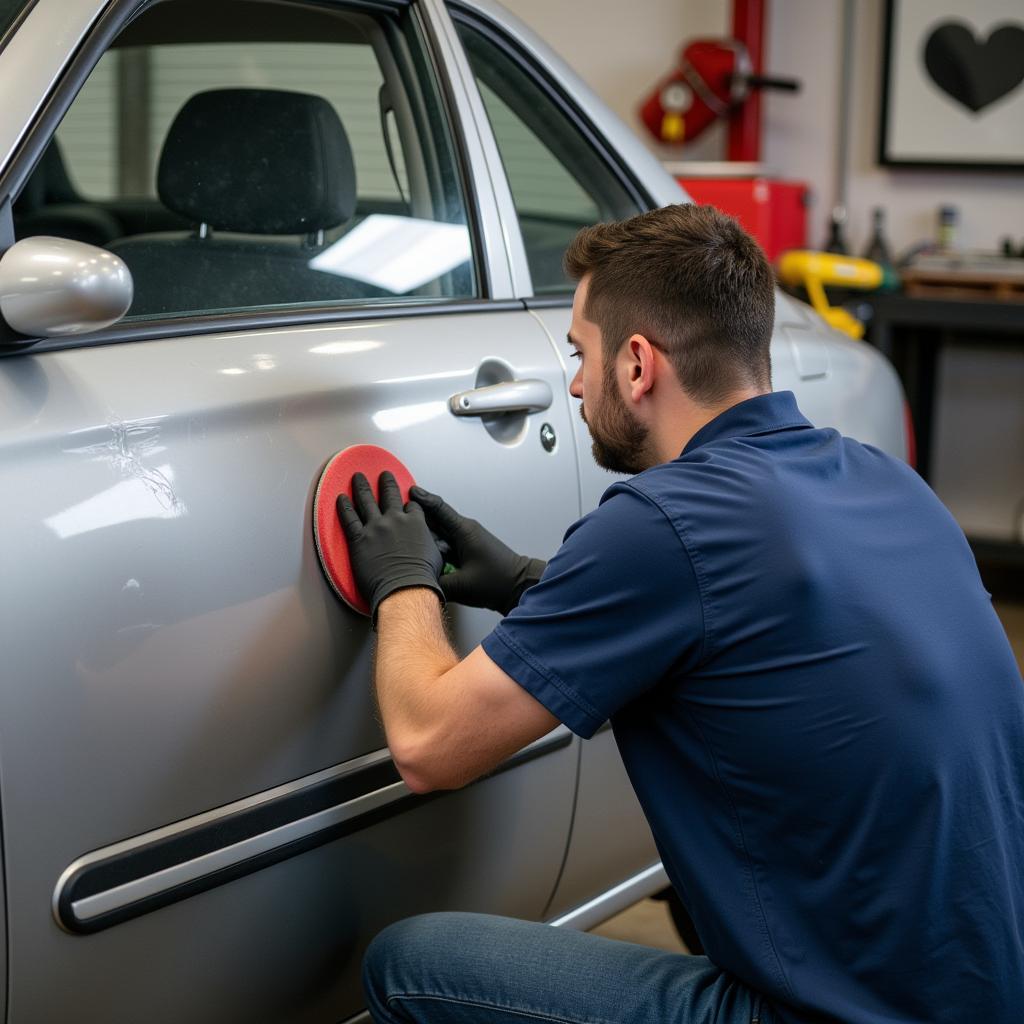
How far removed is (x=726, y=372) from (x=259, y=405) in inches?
18.4

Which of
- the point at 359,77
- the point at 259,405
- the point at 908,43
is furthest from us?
the point at 908,43

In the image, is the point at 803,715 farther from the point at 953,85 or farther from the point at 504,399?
the point at 953,85

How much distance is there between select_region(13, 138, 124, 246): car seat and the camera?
2.14 m

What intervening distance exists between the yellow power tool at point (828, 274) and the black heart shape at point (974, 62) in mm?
877

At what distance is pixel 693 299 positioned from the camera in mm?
1368

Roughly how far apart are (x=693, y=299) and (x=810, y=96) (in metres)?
4.06

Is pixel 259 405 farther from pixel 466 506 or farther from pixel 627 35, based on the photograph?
pixel 627 35

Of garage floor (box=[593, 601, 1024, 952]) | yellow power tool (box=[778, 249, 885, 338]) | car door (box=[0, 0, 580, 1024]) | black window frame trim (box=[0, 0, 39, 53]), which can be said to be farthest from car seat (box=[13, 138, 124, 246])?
yellow power tool (box=[778, 249, 885, 338])

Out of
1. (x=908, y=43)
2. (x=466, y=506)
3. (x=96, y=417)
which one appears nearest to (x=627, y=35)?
(x=908, y=43)

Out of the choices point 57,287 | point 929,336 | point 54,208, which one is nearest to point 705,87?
point 929,336

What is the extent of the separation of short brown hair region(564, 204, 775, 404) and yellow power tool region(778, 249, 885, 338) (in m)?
Answer: 2.96

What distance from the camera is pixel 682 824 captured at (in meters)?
1.28

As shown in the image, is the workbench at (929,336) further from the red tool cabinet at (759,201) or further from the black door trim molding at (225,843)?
the black door trim molding at (225,843)

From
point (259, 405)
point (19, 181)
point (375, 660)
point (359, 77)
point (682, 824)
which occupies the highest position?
point (359, 77)
